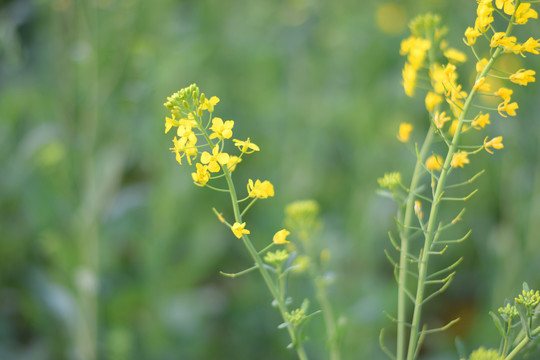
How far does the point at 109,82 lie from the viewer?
1813 millimetres

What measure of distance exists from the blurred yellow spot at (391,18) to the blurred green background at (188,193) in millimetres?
246

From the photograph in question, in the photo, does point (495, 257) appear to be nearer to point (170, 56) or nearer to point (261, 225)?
point (261, 225)

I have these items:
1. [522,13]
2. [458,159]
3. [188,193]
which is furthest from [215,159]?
[188,193]

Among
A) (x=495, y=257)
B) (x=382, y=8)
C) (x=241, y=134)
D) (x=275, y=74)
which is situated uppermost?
(x=382, y=8)

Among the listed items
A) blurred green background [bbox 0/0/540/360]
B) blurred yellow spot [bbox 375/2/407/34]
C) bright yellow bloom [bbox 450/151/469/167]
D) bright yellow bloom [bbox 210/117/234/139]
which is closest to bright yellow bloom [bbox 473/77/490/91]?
bright yellow bloom [bbox 450/151/469/167]

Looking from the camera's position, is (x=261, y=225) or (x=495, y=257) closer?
(x=495, y=257)

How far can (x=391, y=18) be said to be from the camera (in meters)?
3.00

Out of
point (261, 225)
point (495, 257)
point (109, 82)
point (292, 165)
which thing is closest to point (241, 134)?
point (292, 165)

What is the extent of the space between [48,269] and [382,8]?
7.83 feet

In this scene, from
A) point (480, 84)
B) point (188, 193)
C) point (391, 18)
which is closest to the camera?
point (480, 84)

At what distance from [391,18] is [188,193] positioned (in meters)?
1.66

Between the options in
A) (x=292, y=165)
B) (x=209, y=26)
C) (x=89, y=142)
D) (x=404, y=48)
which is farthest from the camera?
(x=209, y=26)

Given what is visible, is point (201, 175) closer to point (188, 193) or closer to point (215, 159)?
point (215, 159)

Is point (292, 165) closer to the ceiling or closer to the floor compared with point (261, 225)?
closer to the ceiling
